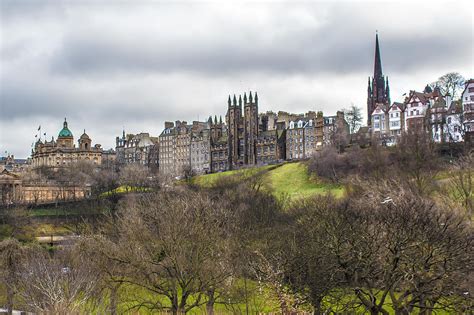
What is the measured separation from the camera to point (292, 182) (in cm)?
9281

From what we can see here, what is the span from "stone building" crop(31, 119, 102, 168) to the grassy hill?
88.0 m

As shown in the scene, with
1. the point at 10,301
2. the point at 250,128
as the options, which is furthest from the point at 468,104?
the point at 10,301

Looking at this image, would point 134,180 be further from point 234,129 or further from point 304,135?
point 304,135

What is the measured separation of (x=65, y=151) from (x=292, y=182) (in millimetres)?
108938

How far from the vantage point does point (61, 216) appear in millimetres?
94625

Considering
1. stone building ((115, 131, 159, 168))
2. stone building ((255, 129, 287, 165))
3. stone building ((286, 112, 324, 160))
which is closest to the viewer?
stone building ((286, 112, 324, 160))

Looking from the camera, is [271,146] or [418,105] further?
[271,146]

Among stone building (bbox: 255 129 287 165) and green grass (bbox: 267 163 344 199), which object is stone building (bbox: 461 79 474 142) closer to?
green grass (bbox: 267 163 344 199)

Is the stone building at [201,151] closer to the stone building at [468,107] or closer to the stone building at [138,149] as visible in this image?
the stone building at [138,149]

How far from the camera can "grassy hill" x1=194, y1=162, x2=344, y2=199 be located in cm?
8350

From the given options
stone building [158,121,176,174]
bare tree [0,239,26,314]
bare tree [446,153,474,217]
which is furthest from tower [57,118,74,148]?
bare tree [0,239,26,314]

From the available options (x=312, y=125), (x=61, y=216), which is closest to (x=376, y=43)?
(x=312, y=125)

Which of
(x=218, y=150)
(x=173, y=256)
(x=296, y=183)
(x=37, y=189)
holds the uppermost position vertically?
(x=218, y=150)

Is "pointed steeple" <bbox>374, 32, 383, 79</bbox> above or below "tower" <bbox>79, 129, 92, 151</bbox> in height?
above
